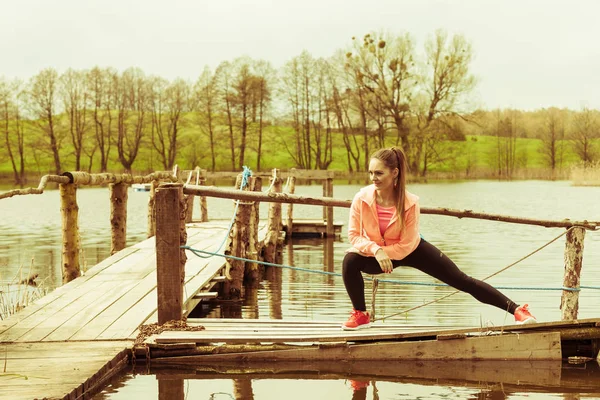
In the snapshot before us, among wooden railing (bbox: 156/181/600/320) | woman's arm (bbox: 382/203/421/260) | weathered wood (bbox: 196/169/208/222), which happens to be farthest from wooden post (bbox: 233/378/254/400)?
weathered wood (bbox: 196/169/208/222)

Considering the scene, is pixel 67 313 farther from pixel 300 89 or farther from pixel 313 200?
pixel 300 89

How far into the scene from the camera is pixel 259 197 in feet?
22.7

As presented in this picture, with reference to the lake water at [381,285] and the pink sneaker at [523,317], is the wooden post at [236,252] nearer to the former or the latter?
the lake water at [381,285]

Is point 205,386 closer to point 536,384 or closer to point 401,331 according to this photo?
point 401,331

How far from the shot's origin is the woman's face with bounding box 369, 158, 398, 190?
5992mm

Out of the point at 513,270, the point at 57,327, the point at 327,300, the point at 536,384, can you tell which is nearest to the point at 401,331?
the point at 536,384

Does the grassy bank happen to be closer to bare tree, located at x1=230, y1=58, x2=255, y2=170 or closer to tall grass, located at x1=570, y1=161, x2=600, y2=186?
bare tree, located at x1=230, y1=58, x2=255, y2=170

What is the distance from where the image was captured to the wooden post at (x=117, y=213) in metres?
12.9

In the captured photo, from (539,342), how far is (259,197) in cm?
259

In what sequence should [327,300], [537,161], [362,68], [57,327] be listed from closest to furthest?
[57,327]
[327,300]
[362,68]
[537,161]

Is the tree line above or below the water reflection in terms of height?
above

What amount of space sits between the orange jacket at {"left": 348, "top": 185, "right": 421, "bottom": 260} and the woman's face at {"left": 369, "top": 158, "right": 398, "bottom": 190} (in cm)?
8

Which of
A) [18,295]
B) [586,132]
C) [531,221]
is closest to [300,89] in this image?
[586,132]

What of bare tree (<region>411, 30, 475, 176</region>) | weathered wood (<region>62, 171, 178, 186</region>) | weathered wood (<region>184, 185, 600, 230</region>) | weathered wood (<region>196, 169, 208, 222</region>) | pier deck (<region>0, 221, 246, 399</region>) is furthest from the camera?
bare tree (<region>411, 30, 475, 176</region>)
